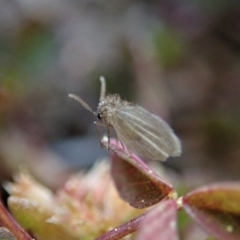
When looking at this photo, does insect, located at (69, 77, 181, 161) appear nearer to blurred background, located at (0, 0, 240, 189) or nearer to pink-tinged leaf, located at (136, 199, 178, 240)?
pink-tinged leaf, located at (136, 199, 178, 240)

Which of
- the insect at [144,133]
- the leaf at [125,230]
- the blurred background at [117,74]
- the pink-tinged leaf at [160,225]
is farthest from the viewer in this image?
the blurred background at [117,74]

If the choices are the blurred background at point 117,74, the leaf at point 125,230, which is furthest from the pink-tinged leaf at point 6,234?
the blurred background at point 117,74

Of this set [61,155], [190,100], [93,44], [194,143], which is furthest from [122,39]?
[61,155]

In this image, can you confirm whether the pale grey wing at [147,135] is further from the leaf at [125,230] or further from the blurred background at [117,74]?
the blurred background at [117,74]

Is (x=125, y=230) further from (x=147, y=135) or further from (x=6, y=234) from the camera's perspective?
(x=147, y=135)

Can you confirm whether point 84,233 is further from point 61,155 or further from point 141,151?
point 61,155

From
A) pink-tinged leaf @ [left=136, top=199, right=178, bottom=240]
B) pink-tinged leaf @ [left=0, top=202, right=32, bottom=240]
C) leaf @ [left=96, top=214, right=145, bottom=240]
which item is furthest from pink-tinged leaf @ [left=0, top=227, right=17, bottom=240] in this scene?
pink-tinged leaf @ [left=136, top=199, right=178, bottom=240]
